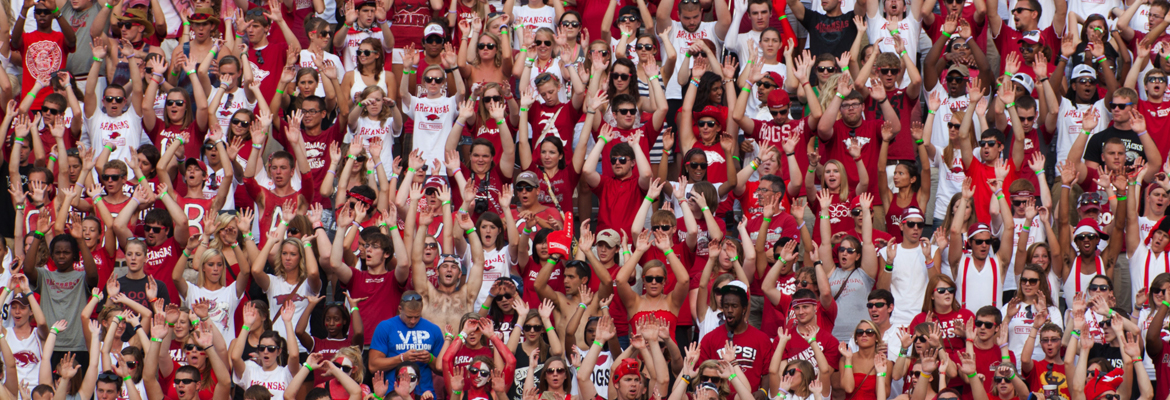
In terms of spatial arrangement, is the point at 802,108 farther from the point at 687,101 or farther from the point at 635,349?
the point at 635,349

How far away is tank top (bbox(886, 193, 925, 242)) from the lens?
14.2m

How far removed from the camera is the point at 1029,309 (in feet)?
42.4

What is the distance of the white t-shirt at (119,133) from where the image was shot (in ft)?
48.5

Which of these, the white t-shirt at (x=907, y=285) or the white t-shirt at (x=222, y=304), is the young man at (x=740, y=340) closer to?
the white t-shirt at (x=907, y=285)

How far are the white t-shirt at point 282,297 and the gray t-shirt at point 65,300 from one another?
1.51 m

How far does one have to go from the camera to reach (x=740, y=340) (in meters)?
12.6

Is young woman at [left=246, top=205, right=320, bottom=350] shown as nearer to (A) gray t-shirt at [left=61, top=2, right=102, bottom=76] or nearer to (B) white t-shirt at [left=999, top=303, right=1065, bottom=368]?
(A) gray t-shirt at [left=61, top=2, right=102, bottom=76]

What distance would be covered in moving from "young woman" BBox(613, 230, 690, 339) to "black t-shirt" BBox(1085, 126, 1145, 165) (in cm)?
395

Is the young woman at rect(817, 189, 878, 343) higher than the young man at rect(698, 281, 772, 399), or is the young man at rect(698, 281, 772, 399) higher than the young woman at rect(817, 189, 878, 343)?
the young woman at rect(817, 189, 878, 343)

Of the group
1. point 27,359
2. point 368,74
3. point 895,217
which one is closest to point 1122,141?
point 895,217

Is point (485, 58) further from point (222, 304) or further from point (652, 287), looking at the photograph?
point (222, 304)

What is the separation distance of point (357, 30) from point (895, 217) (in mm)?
5330

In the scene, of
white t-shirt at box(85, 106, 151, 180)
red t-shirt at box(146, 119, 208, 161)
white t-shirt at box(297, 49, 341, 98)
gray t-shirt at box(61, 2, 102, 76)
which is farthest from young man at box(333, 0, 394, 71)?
gray t-shirt at box(61, 2, 102, 76)

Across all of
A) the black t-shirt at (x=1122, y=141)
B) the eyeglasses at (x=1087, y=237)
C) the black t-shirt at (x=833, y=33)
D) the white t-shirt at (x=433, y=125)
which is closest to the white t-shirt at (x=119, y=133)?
the white t-shirt at (x=433, y=125)
